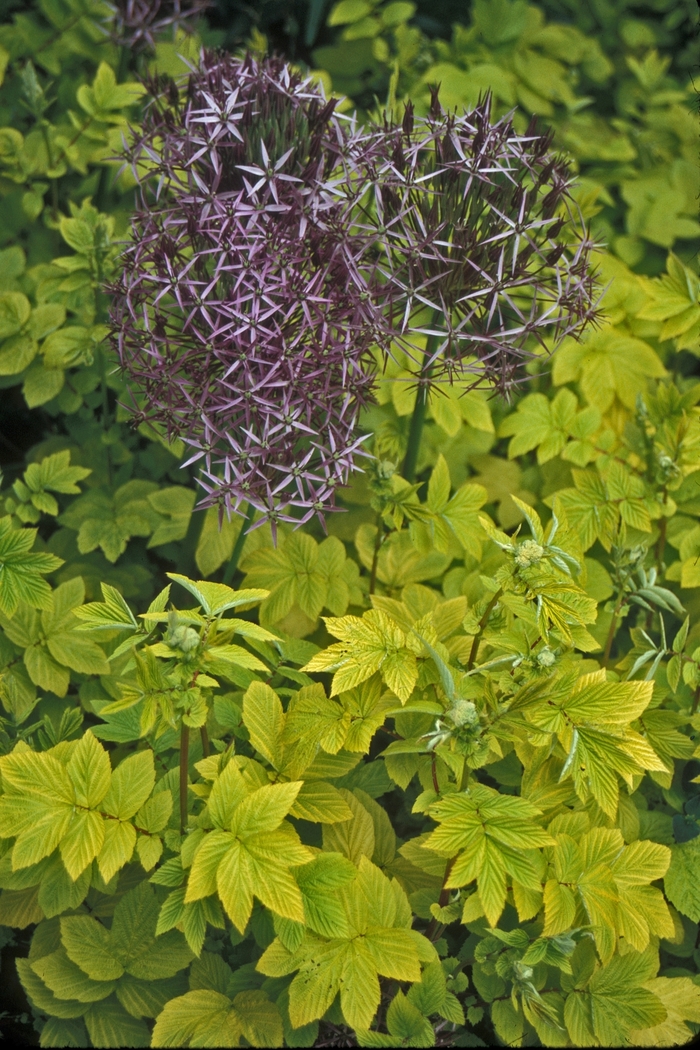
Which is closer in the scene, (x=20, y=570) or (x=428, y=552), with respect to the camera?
(x=20, y=570)

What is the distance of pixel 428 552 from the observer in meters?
2.03

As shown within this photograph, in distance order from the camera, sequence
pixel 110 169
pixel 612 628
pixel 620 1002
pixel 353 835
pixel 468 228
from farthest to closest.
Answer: pixel 110 169 → pixel 612 628 → pixel 468 228 → pixel 353 835 → pixel 620 1002

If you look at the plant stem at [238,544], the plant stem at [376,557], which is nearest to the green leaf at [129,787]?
the plant stem at [238,544]

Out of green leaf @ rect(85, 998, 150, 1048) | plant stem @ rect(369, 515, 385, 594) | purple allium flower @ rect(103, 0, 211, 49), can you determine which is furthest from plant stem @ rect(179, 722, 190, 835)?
purple allium flower @ rect(103, 0, 211, 49)

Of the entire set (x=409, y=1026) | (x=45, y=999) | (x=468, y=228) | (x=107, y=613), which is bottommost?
(x=45, y=999)

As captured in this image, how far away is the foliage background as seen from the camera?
4.91ft

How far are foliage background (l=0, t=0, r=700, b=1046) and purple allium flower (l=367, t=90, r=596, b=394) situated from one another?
183 mm

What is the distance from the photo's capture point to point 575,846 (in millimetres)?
1471

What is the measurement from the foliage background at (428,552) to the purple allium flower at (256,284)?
0.73 feet

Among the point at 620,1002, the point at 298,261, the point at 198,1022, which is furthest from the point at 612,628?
the point at 198,1022

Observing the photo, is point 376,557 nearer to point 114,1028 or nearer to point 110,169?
point 114,1028

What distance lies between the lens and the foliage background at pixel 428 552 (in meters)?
1.50

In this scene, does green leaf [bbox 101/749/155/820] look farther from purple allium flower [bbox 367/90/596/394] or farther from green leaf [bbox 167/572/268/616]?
purple allium flower [bbox 367/90/596/394]

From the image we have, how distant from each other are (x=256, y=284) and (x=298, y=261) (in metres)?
0.08
